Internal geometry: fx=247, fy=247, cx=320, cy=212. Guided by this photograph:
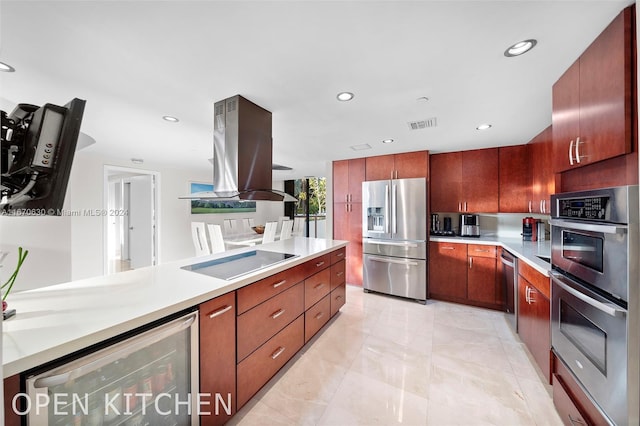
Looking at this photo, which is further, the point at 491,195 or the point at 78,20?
the point at 491,195

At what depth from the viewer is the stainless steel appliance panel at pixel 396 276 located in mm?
3395

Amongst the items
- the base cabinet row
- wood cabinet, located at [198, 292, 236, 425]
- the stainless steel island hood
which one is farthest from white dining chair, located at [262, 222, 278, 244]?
wood cabinet, located at [198, 292, 236, 425]

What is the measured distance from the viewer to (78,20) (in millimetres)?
1146

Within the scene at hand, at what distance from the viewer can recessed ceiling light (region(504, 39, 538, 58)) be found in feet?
4.20

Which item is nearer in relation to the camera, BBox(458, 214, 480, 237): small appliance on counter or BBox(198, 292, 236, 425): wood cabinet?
BBox(198, 292, 236, 425): wood cabinet

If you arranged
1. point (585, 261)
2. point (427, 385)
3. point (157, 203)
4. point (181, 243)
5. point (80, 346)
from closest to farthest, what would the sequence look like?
point (80, 346) → point (585, 261) → point (427, 385) → point (157, 203) → point (181, 243)

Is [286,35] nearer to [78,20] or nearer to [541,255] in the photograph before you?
[78,20]

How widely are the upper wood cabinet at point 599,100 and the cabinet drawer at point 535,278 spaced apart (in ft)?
2.67

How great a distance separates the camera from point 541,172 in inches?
107

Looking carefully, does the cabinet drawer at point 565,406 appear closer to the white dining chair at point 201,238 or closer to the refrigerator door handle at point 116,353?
the refrigerator door handle at point 116,353

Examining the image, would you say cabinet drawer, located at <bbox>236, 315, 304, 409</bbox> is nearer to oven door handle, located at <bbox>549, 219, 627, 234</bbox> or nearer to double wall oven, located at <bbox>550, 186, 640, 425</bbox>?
double wall oven, located at <bbox>550, 186, 640, 425</bbox>

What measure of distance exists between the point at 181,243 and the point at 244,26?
5248mm

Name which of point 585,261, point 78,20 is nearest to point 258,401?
point 585,261

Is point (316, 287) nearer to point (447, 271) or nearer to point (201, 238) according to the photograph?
point (447, 271)
